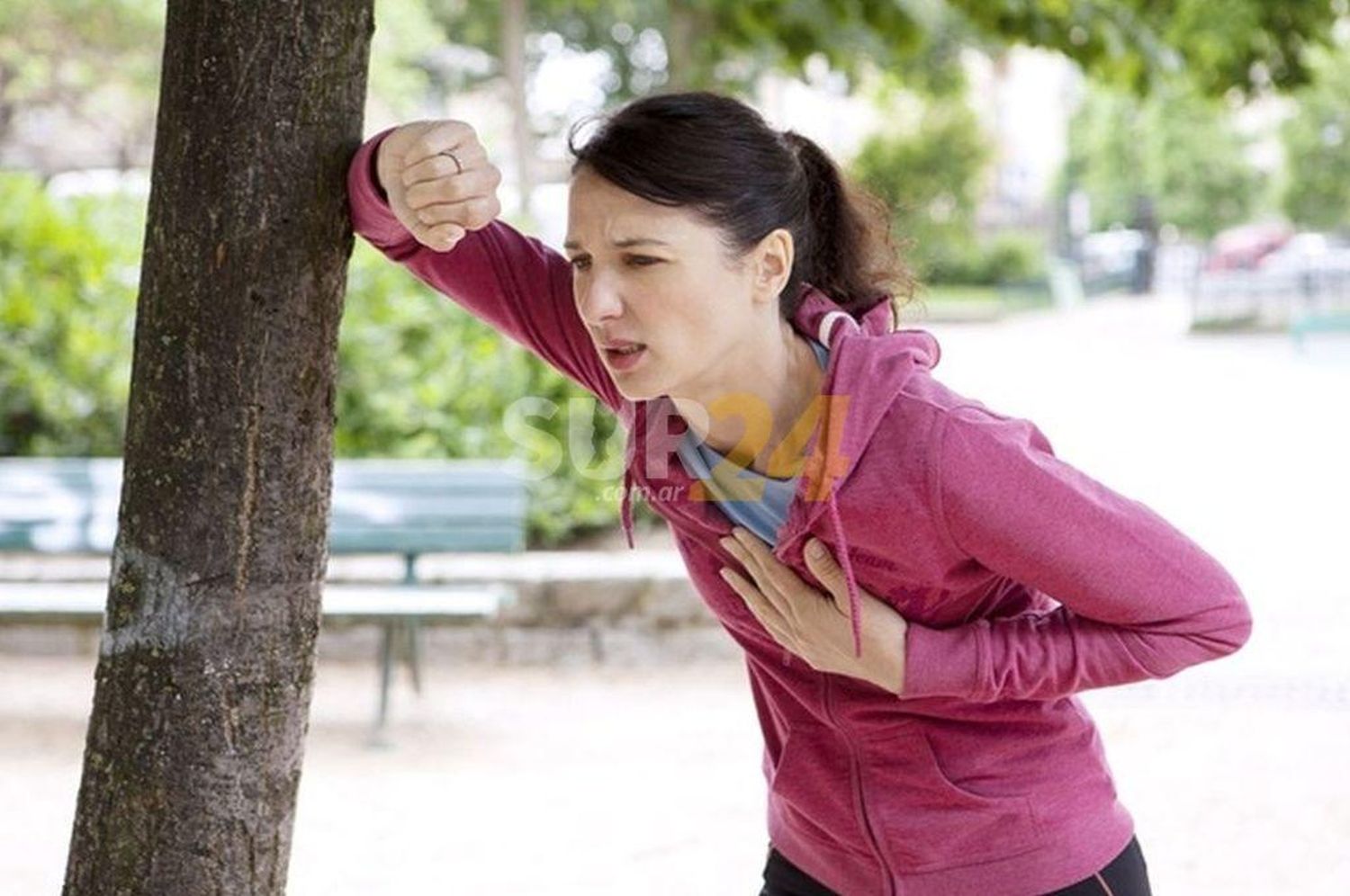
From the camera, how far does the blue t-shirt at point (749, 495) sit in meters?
2.46

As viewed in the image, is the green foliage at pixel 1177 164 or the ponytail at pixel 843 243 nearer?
the ponytail at pixel 843 243

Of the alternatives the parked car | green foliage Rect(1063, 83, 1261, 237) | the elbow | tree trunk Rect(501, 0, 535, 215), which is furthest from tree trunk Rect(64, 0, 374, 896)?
the parked car

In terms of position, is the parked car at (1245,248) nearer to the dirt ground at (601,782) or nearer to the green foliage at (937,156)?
the green foliage at (937,156)

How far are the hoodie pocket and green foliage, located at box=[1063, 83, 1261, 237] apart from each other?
29257 millimetres

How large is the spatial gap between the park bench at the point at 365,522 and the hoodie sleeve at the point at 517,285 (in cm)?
459

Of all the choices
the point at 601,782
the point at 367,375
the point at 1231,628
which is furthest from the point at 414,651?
the point at 1231,628

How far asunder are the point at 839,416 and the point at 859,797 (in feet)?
1.58

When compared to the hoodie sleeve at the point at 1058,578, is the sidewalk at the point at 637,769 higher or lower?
lower

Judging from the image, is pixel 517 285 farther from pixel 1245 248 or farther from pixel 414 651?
pixel 1245 248

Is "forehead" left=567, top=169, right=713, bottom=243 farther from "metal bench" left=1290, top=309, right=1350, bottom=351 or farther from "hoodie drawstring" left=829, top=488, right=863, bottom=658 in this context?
"metal bench" left=1290, top=309, right=1350, bottom=351

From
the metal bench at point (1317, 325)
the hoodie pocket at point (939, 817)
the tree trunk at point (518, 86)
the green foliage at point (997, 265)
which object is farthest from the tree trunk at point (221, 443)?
the green foliage at point (997, 265)

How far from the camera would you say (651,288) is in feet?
7.77

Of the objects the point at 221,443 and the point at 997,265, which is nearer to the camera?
the point at 221,443

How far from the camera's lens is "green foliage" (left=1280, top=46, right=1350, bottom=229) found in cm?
2708
